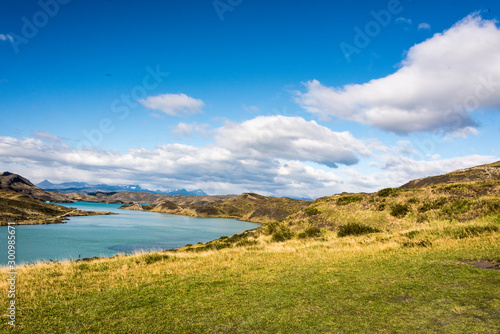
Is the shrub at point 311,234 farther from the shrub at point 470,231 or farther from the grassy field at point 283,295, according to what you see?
the grassy field at point 283,295

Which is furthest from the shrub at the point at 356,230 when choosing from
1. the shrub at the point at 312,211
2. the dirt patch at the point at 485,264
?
the dirt patch at the point at 485,264

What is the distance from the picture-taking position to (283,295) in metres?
10.2

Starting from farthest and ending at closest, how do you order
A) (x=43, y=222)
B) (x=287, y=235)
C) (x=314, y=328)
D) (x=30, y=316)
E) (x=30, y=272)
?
1. (x=43, y=222)
2. (x=287, y=235)
3. (x=30, y=272)
4. (x=30, y=316)
5. (x=314, y=328)

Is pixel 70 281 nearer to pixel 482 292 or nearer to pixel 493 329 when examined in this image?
pixel 493 329

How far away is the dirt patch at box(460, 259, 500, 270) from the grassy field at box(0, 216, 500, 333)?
0.33 metres

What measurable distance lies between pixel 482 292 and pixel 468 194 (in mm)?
29126

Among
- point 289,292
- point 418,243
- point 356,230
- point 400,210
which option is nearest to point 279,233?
point 356,230

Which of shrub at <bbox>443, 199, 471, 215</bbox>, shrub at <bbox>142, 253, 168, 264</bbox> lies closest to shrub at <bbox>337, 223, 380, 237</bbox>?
shrub at <bbox>443, 199, 471, 215</bbox>

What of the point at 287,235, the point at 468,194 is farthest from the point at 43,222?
the point at 468,194

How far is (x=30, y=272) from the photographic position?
15.7 m

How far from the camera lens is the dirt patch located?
11625 mm

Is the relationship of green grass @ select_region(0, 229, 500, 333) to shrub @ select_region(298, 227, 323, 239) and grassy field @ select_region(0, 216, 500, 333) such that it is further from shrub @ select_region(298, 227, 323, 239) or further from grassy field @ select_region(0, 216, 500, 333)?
shrub @ select_region(298, 227, 323, 239)

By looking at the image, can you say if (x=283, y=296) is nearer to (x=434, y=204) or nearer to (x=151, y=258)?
(x=151, y=258)

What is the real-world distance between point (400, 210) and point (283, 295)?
30148mm
